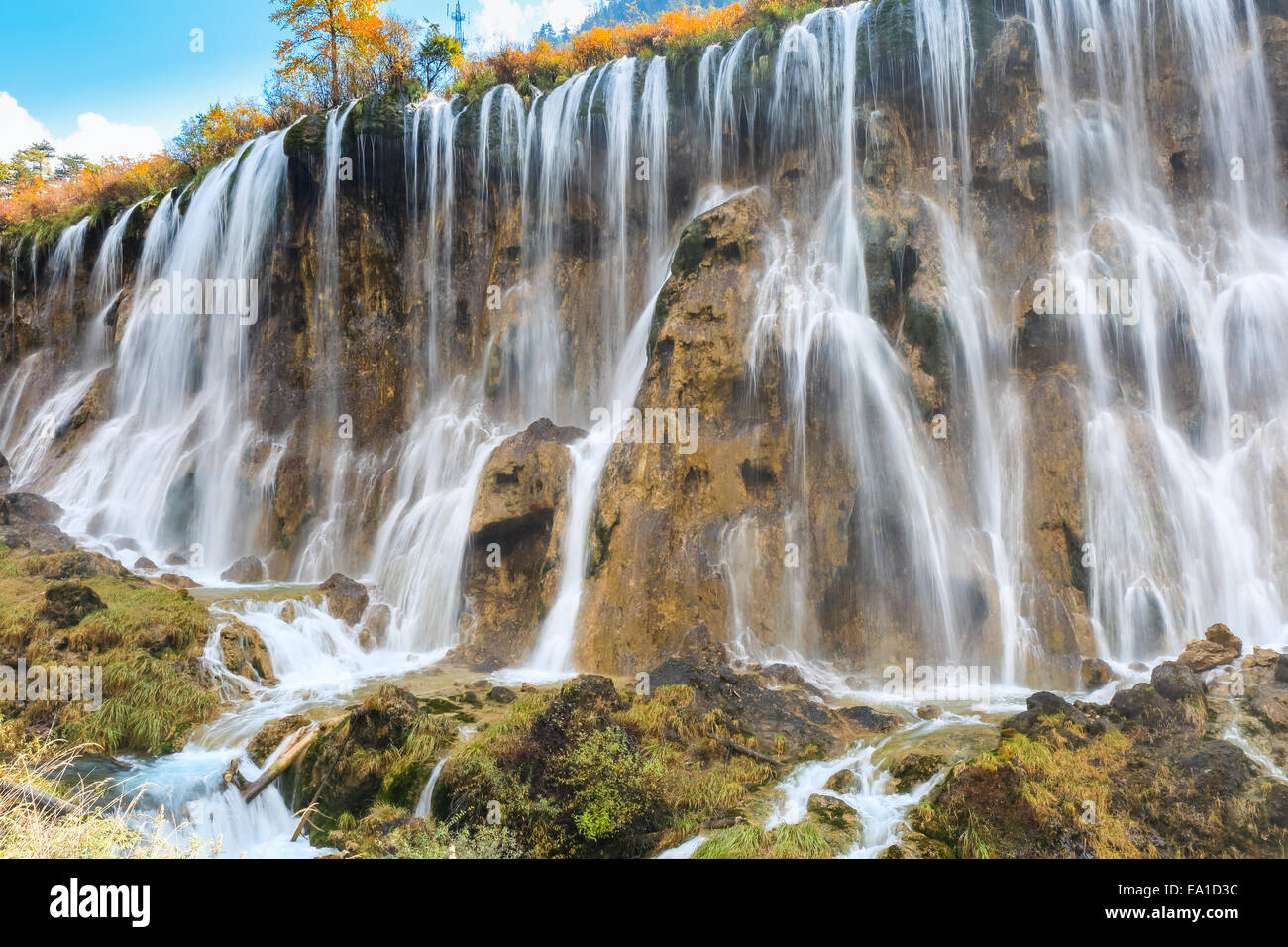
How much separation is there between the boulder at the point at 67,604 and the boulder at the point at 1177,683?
15.2 meters

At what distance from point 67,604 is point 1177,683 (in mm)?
15670

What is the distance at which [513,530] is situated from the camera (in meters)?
15.7

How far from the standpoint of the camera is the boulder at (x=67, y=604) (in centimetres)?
1152

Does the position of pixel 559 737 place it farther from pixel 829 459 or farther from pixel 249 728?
pixel 829 459

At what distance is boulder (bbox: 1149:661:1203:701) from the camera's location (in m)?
8.97

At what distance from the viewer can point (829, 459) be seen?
13.9m

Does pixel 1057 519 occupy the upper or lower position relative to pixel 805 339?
lower

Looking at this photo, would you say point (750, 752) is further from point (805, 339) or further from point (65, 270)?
point (65, 270)

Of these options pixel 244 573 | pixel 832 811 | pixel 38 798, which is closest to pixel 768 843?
pixel 832 811

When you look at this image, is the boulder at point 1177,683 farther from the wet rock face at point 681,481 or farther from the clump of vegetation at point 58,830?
the clump of vegetation at point 58,830

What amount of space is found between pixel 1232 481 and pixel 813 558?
7.85 metres

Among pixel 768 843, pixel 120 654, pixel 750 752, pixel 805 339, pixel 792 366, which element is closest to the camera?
pixel 768 843

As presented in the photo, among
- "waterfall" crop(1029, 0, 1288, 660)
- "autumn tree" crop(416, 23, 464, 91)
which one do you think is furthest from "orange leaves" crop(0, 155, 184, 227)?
"waterfall" crop(1029, 0, 1288, 660)

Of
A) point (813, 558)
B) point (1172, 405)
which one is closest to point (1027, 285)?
point (1172, 405)
